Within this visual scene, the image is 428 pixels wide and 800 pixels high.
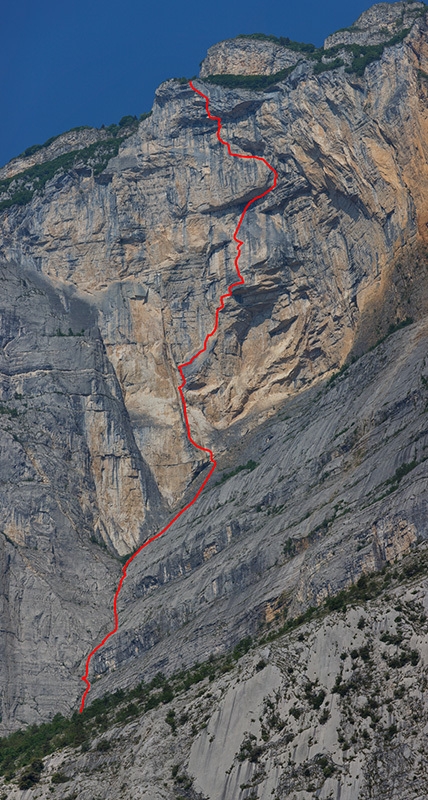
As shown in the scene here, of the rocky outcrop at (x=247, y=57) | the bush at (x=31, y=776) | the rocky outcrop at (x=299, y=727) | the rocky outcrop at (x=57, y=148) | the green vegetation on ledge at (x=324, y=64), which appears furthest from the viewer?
the rocky outcrop at (x=57, y=148)

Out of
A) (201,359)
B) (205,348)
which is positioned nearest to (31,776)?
(201,359)

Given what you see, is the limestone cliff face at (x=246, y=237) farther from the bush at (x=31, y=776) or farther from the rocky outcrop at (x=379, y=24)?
the bush at (x=31, y=776)

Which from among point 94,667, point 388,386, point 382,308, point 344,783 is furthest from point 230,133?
point 344,783

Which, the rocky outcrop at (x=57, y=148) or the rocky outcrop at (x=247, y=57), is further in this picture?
the rocky outcrop at (x=57, y=148)

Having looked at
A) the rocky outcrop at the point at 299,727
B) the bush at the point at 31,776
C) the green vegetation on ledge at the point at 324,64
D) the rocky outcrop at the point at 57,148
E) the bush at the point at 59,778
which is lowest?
the rocky outcrop at the point at 299,727

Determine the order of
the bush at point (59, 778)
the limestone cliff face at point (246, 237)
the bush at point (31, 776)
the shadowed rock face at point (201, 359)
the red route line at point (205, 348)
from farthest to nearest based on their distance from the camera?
1. the limestone cliff face at point (246, 237)
2. the red route line at point (205, 348)
3. the shadowed rock face at point (201, 359)
4. the bush at point (31, 776)
5. the bush at point (59, 778)

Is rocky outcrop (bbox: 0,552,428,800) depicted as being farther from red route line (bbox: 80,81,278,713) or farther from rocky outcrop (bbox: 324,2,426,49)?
rocky outcrop (bbox: 324,2,426,49)

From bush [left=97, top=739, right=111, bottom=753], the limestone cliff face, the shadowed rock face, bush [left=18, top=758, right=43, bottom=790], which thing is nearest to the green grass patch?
the shadowed rock face

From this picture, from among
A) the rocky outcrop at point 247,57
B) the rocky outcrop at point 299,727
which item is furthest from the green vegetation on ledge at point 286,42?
the rocky outcrop at point 299,727

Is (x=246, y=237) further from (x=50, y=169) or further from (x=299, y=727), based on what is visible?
(x=299, y=727)

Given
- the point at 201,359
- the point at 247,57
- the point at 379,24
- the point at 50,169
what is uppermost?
the point at 50,169
